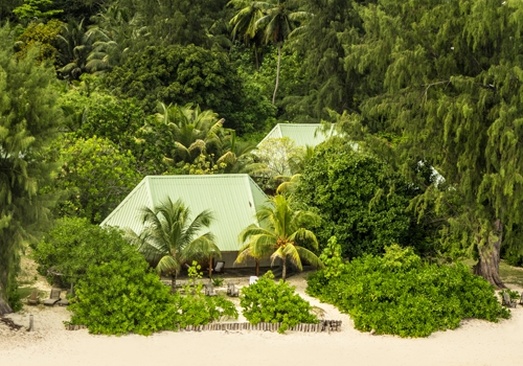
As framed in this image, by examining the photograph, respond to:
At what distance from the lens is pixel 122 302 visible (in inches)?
968

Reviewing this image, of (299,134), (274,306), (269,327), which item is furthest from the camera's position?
(299,134)

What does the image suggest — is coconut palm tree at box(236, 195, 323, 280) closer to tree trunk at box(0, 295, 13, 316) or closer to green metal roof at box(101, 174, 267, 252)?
green metal roof at box(101, 174, 267, 252)

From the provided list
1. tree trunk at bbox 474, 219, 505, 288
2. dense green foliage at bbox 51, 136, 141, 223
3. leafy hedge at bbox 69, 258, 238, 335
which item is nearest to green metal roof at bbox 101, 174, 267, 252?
dense green foliage at bbox 51, 136, 141, 223

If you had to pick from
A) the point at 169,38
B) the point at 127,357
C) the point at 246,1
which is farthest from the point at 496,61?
the point at 246,1

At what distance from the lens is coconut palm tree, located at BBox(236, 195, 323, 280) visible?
2864cm

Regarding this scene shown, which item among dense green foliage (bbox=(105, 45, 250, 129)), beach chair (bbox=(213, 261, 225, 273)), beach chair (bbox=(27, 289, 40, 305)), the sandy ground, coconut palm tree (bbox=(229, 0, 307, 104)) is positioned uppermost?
coconut palm tree (bbox=(229, 0, 307, 104))

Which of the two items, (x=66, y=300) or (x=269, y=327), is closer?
(x=269, y=327)

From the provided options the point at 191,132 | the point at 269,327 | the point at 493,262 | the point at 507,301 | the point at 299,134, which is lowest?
the point at 269,327

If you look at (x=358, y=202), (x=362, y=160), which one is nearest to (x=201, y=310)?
(x=358, y=202)

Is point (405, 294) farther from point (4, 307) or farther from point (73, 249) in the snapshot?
point (4, 307)

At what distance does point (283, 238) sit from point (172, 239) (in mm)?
3498

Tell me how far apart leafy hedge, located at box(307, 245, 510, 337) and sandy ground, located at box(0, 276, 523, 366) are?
410 millimetres

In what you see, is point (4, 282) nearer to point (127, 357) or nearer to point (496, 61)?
point (127, 357)

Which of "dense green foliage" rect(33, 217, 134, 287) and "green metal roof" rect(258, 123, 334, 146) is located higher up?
"green metal roof" rect(258, 123, 334, 146)
